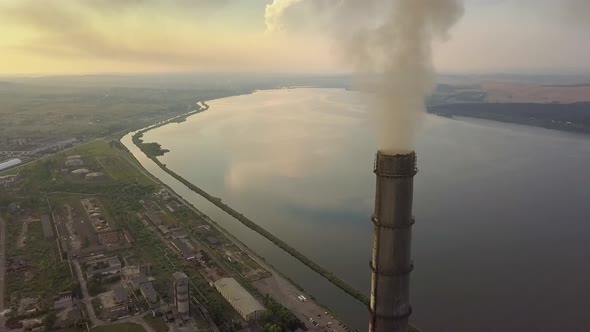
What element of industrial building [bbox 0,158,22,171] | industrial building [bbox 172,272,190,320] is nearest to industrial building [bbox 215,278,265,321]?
industrial building [bbox 172,272,190,320]

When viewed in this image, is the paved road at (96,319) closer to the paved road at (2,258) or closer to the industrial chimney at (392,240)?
the paved road at (2,258)

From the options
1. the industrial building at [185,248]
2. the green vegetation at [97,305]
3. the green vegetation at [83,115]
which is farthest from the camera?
the green vegetation at [83,115]

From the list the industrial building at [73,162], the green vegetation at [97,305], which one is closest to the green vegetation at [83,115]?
the industrial building at [73,162]

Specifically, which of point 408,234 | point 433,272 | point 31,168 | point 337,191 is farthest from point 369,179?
point 31,168

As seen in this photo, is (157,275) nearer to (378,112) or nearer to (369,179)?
(378,112)

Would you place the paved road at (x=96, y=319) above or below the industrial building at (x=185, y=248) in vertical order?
below

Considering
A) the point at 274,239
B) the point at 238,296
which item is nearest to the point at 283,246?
the point at 274,239

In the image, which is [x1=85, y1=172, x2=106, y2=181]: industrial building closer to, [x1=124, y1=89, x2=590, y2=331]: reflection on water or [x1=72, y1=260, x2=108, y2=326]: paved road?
[x1=124, y1=89, x2=590, y2=331]: reflection on water
